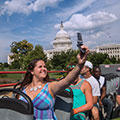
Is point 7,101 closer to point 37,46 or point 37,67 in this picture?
point 37,67

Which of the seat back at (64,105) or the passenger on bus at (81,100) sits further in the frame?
the passenger on bus at (81,100)

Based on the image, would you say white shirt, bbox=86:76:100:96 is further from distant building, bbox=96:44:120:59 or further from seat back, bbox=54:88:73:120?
distant building, bbox=96:44:120:59

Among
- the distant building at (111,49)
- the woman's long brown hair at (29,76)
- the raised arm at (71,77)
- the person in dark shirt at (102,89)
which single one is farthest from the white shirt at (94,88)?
the distant building at (111,49)

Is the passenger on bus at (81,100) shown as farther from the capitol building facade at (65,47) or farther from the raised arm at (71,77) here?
the capitol building facade at (65,47)

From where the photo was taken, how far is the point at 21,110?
1714 millimetres

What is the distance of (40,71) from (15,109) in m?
0.57

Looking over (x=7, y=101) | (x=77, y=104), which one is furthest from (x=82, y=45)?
(x=77, y=104)

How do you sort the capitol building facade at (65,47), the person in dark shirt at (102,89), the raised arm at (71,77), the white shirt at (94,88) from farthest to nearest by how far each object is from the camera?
the capitol building facade at (65,47) → the person in dark shirt at (102,89) → the white shirt at (94,88) → the raised arm at (71,77)

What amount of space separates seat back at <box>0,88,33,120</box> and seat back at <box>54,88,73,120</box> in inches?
19.7

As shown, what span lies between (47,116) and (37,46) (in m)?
39.7

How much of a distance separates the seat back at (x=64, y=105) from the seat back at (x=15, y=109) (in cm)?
50

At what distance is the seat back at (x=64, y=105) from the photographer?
2.22 m

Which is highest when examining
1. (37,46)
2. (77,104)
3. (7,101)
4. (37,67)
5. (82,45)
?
(37,46)

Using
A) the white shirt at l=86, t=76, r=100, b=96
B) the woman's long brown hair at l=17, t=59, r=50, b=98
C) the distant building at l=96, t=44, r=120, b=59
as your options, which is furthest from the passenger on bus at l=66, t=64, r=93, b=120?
the distant building at l=96, t=44, r=120, b=59
